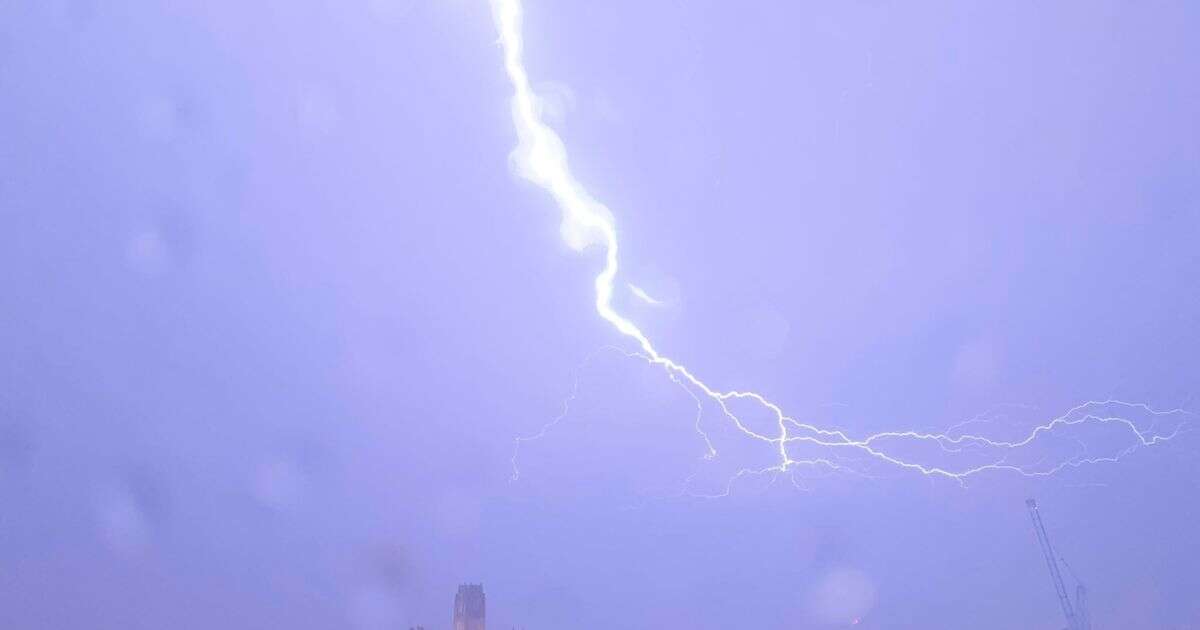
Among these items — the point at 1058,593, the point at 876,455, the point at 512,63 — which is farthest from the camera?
the point at 1058,593

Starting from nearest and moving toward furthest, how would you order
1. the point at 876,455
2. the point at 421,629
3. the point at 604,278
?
the point at 604,278 < the point at 876,455 < the point at 421,629

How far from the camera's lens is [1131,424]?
512 inches

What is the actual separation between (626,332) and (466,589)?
220 inches

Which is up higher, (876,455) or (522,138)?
(522,138)

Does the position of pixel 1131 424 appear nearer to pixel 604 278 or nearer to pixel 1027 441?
pixel 1027 441

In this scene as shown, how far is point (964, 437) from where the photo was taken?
12836 mm

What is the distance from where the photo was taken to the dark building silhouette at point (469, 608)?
14.4 meters

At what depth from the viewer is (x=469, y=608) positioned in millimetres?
14539

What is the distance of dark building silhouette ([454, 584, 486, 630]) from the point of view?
47.3 ft

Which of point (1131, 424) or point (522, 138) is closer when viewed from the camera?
point (522, 138)

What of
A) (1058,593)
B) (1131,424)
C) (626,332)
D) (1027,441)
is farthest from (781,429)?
(1058,593)

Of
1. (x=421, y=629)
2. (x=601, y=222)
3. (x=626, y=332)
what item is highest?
A: (x=601, y=222)

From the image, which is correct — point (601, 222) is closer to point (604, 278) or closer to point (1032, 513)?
point (604, 278)

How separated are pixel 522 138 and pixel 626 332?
293 cm
